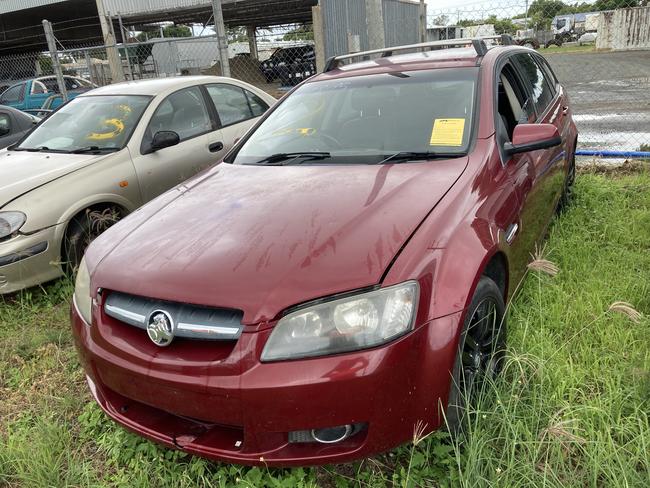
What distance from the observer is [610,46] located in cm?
2433

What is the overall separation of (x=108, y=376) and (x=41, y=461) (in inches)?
22.5

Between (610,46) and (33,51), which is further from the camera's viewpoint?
(33,51)

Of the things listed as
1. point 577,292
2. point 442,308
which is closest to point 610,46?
point 577,292

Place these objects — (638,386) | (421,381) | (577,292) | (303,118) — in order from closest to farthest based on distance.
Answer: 1. (421,381)
2. (638,386)
3. (577,292)
4. (303,118)

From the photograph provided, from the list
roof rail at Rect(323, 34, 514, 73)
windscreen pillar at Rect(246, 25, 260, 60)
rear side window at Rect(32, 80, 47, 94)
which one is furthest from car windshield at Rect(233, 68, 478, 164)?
windscreen pillar at Rect(246, 25, 260, 60)

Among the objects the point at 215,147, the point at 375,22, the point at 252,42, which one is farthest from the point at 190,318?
the point at 252,42

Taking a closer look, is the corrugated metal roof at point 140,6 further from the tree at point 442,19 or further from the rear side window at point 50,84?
the tree at point 442,19

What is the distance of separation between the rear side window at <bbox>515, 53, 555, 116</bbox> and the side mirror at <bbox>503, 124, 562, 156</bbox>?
1.06 metres

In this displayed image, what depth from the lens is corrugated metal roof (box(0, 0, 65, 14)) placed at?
20.4 m

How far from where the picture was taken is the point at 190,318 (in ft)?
5.92

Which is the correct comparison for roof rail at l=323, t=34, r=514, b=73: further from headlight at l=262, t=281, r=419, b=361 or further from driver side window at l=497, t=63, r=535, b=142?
headlight at l=262, t=281, r=419, b=361

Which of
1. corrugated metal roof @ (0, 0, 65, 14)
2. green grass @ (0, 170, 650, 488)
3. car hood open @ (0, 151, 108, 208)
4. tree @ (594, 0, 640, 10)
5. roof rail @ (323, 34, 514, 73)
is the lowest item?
green grass @ (0, 170, 650, 488)

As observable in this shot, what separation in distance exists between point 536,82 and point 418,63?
4.02 ft

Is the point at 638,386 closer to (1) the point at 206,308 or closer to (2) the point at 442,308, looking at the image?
(2) the point at 442,308
